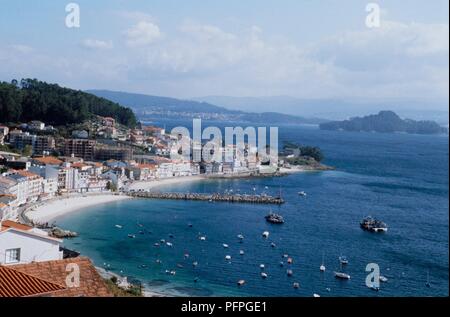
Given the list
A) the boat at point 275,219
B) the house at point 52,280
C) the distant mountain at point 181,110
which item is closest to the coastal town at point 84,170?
the house at point 52,280

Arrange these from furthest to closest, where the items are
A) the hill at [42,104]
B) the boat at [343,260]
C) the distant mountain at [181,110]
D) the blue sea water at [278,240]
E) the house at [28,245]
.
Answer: the distant mountain at [181,110] < the hill at [42,104] < the boat at [343,260] < the blue sea water at [278,240] < the house at [28,245]

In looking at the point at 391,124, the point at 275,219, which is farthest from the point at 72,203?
the point at 391,124

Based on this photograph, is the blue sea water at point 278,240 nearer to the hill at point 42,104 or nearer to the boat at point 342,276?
the boat at point 342,276

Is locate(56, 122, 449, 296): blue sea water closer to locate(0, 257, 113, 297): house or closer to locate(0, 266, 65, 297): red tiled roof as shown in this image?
locate(0, 257, 113, 297): house
